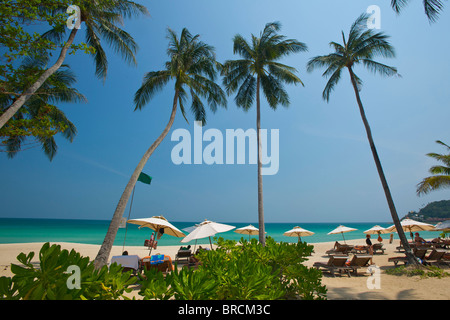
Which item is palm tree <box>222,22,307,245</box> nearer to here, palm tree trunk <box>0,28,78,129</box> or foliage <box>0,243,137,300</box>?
palm tree trunk <box>0,28,78,129</box>

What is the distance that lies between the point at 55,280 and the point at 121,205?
7.60 metres

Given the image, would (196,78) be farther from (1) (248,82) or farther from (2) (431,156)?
(2) (431,156)

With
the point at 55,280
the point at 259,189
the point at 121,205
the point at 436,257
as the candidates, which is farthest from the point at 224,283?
the point at 436,257

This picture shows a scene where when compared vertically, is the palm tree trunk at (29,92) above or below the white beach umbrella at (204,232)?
above

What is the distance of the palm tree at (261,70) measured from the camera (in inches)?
504

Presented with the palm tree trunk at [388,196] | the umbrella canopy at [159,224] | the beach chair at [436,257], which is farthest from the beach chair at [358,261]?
the umbrella canopy at [159,224]

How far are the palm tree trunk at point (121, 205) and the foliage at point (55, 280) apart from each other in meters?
6.40

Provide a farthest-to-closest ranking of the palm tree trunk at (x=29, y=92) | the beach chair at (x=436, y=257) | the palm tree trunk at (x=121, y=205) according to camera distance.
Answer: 1. the beach chair at (x=436, y=257)
2. the palm tree trunk at (x=121, y=205)
3. the palm tree trunk at (x=29, y=92)

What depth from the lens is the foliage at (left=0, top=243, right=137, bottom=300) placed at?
1.09 m

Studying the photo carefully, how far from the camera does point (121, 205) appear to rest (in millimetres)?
8125

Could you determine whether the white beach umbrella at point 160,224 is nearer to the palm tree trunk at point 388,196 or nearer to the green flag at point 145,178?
the green flag at point 145,178

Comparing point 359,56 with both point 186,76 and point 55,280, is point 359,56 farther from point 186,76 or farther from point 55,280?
point 55,280

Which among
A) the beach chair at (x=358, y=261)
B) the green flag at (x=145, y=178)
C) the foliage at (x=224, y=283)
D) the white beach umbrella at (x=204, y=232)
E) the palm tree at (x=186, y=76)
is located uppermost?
the palm tree at (x=186, y=76)

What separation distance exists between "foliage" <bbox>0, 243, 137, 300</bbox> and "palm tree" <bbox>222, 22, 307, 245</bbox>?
10.8 meters
